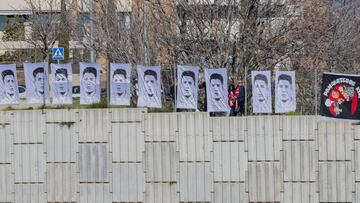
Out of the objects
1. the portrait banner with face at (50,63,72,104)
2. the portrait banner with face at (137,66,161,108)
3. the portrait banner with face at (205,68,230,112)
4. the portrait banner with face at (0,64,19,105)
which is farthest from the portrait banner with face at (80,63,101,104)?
the portrait banner with face at (205,68,230,112)

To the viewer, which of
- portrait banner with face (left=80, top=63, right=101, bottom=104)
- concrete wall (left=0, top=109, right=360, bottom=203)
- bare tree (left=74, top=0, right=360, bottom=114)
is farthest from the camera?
bare tree (left=74, top=0, right=360, bottom=114)

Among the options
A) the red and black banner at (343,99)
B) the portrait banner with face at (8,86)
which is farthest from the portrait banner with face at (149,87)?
the red and black banner at (343,99)

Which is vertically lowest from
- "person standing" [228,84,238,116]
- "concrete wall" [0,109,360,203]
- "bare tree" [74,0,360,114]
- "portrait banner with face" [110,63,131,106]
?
"concrete wall" [0,109,360,203]

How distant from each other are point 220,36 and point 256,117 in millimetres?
5901

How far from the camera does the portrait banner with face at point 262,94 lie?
913 inches

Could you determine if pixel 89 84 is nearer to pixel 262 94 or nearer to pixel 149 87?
pixel 149 87

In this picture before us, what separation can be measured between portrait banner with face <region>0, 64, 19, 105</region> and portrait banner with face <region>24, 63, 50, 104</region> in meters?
0.35

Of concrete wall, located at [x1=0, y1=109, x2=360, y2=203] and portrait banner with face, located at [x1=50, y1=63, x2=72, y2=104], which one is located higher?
portrait banner with face, located at [x1=50, y1=63, x2=72, y2=104]

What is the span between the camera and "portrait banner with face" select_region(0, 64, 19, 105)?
24.0 meters

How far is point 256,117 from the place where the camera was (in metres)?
22.7

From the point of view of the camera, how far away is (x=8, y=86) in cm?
2402

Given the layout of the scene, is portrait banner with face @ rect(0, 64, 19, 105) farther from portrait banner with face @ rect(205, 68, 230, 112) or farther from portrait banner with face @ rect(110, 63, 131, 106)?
portrait banner with face @ rect(205, 68, 230, 112)

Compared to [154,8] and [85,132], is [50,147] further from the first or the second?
[154,8]

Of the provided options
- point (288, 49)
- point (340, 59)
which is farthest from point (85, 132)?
point (340, 59)
